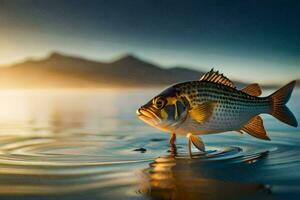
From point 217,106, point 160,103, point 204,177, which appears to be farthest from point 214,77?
point 204,177

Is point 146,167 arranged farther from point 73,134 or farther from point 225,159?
point 73,134

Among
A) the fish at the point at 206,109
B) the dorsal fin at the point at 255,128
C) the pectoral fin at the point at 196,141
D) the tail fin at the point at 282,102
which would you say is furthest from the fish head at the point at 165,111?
the tail fin at the point at 282,102

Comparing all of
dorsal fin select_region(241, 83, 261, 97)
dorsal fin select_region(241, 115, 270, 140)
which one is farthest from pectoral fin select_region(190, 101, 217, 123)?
dorsal fin select_region(241, 83, 261, 97)

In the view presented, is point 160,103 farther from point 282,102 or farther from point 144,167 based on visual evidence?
point 282,102

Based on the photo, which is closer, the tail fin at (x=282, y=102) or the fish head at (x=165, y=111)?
the fish head at (x=165, y=111)

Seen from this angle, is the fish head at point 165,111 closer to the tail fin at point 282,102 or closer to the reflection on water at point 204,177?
the reflection on water at point 204,177

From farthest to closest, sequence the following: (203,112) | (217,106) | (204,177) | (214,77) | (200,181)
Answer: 1. (214,77)
2. (217,106)
3. (203,112)
4. (204,177)
5. (200,181)

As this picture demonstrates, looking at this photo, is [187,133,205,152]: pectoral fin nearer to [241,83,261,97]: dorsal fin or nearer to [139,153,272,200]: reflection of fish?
[139,153,272,200]: reflection of fish
